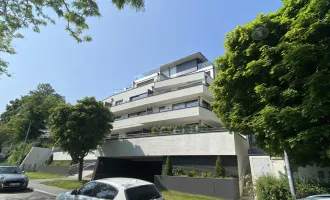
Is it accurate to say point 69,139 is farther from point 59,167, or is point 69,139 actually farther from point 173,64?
point 173,64

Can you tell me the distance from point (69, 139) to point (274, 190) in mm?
15277

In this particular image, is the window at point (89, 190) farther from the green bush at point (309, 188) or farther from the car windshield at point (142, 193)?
the green bush at point (309, 188)

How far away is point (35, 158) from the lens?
111 feet

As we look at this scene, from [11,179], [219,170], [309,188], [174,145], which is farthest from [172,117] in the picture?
[309,188]

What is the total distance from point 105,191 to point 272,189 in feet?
24.1

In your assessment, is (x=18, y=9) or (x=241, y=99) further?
(x=18, y=9)

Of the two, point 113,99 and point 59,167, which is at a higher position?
point 113,99

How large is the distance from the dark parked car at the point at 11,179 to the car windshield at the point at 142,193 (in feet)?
37.4

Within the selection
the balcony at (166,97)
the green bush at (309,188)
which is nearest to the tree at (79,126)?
the balcony at (166,97)

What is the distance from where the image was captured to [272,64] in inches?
309

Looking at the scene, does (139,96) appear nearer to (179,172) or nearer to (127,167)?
(127,167)

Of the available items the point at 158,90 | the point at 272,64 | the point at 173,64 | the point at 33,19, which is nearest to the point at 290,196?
the point at 272,64

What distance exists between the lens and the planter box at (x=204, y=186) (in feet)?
42.2

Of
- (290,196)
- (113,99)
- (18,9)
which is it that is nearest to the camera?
(290,196)
